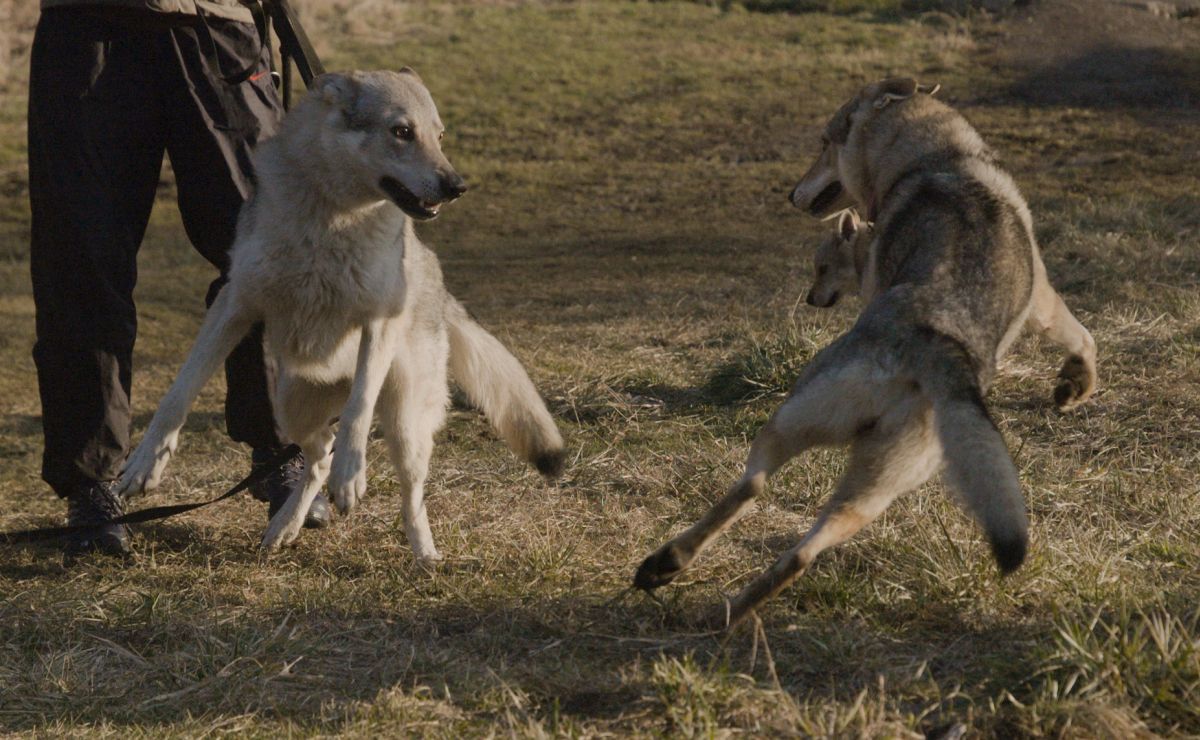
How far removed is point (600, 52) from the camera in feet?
62.7

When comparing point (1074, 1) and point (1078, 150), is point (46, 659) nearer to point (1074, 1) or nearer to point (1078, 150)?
point (1078, 150)

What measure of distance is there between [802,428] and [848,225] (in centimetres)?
303

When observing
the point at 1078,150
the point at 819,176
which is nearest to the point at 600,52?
the point at 1078,150

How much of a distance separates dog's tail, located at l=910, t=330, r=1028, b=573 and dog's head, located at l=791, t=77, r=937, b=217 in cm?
157

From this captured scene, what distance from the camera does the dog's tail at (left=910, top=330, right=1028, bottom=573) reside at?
2865 millimetres

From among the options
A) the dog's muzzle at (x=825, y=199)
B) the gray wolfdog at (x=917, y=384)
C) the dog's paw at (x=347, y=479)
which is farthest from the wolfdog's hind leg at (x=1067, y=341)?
the dog's paw at (x=347, y=479)

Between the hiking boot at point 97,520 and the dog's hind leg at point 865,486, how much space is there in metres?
2.09

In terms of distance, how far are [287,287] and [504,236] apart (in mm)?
7447

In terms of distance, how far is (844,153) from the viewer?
4820mm

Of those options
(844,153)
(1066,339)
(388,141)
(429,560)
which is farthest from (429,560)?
(1066,339)

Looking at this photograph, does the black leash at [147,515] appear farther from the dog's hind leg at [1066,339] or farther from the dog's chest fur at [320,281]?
the dog's hind leg at [1066,339]

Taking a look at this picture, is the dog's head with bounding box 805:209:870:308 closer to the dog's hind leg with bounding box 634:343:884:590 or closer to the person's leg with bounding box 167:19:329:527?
the person's leg with bounding box 167:19:329:527

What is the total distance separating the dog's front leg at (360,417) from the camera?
152 inches

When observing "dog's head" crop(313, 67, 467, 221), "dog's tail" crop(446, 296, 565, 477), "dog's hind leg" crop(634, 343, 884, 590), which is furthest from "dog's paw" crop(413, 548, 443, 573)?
"dog's head" crop(313, 67, 467, 221)
